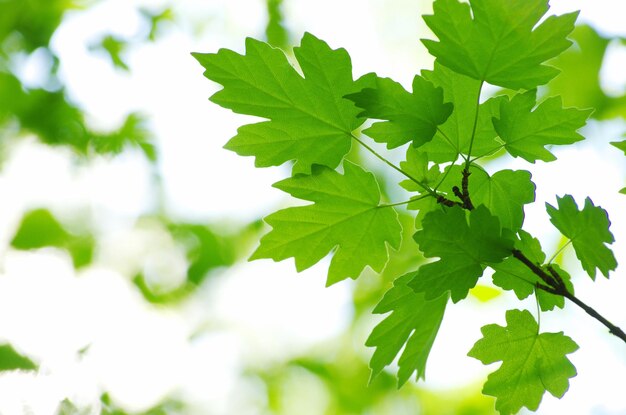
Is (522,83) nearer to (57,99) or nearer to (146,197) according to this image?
(57,99)

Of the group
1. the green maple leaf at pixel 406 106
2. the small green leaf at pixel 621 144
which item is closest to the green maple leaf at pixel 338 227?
the green maple leaf at pixel 406 106

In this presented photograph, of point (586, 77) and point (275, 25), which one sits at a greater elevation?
point (586, 77)

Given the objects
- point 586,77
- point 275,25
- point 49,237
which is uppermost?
point 586,77

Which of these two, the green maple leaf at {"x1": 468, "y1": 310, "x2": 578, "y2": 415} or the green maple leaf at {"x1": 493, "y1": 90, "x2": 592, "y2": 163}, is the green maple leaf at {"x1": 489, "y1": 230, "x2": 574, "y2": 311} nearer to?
the green maple leaf at {"x1": 468, "y1": 310, "x2": 578, "y2": 415}

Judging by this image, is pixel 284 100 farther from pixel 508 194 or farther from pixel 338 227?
pixel 508 194

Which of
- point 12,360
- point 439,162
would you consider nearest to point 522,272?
point 439,162

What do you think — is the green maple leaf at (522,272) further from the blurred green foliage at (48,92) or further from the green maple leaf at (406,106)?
the blurred green foliage at (48,92)
